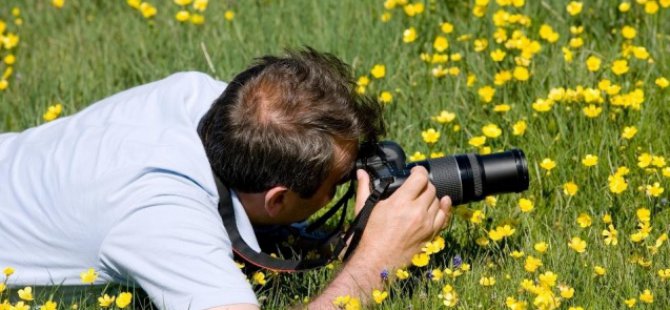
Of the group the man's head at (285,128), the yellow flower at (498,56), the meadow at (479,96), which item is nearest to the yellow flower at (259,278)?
the meadow at (479,96)

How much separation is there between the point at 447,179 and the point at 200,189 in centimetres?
66

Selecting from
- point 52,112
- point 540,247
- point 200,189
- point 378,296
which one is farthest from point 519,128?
point 52,112

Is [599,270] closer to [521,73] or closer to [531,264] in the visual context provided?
[531,264]

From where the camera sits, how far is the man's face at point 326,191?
290cm

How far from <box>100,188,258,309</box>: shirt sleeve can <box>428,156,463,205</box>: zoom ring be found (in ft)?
2.06

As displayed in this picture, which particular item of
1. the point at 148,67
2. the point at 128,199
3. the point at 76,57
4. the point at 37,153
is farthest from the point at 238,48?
the point at 128,199

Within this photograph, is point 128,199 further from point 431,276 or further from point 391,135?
point 391,135

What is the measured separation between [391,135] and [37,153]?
4.45 feet

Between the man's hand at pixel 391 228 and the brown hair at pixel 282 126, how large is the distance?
14 cm

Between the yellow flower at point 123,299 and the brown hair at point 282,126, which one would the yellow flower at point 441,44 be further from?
the yellow flower at point 123,299

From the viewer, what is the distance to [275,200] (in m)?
2.92

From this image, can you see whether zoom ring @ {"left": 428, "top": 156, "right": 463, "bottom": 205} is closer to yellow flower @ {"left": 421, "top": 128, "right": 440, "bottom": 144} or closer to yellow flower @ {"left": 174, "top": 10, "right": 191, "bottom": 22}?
yellow flower @ {"left": 421, "top": 128, "right": 440, "bottom": 144}

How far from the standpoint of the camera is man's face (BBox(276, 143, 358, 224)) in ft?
9.50

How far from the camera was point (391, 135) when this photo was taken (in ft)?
13.0
